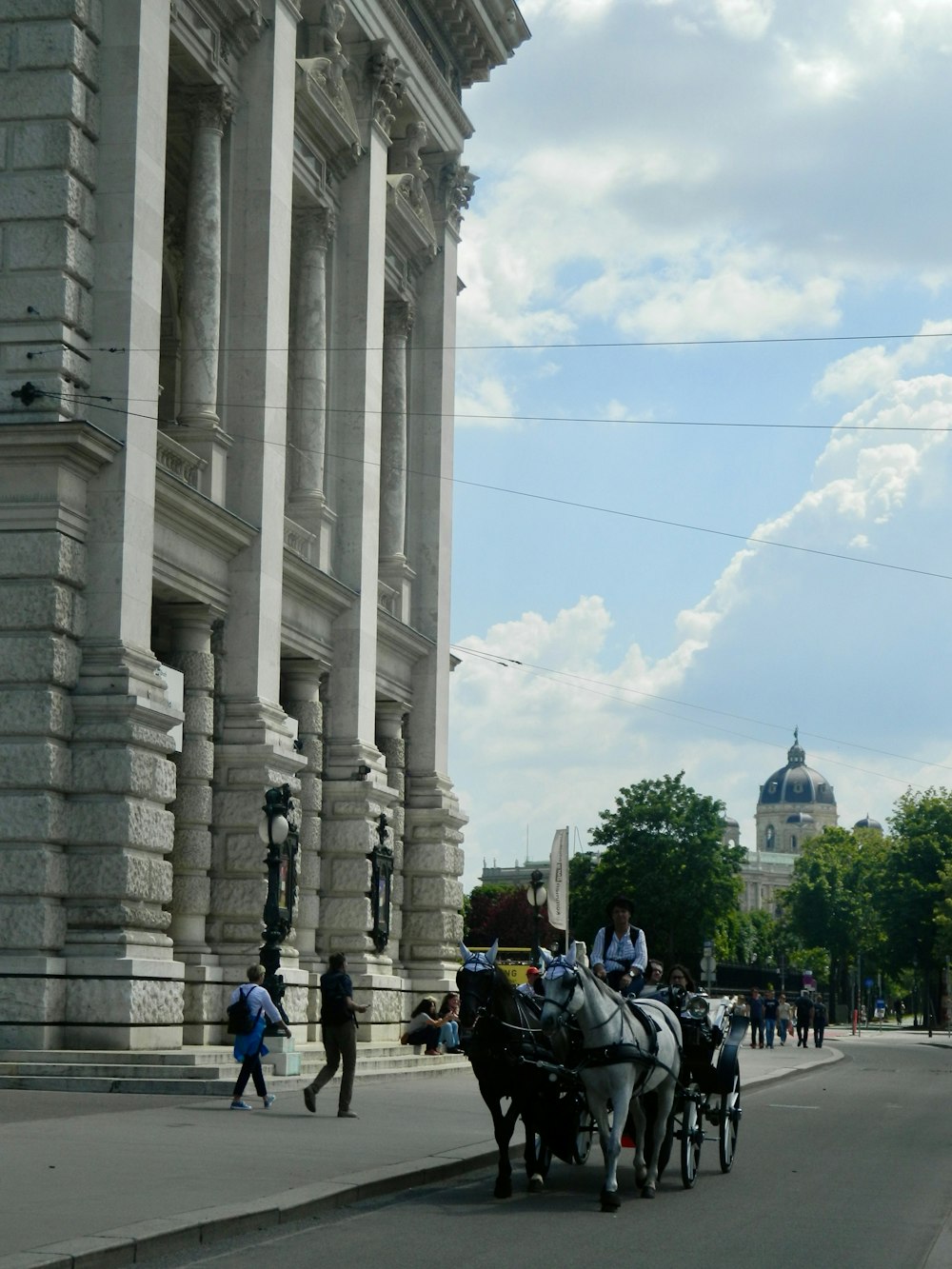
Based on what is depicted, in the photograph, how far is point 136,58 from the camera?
2614 cm

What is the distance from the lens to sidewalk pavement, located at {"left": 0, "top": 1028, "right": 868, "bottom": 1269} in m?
11.4

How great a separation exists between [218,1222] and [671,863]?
9713cm

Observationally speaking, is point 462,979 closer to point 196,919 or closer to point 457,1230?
point 457,1230

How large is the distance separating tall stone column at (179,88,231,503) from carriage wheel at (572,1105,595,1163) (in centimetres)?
1575

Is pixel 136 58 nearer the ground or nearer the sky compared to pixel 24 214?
nearer the sky

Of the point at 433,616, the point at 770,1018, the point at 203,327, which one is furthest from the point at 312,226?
the point at 770,1018

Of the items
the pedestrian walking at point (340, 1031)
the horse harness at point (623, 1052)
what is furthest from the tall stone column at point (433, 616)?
the horse harness at point (623, 1052)

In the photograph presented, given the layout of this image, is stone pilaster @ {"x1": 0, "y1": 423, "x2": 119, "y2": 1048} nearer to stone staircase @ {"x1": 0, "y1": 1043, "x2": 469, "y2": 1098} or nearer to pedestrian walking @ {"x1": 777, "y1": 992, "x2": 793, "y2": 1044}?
stone staircase @ {"x1": 0, "y1": 1043, "x2": 469, "y2": 1098}

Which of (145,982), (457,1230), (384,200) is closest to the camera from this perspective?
(457,1230)

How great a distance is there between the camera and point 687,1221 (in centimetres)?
1355

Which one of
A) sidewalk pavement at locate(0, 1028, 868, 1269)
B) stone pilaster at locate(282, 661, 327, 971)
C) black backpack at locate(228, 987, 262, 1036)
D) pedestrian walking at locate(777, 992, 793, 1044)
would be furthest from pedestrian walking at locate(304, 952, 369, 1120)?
pedestrian walking at locate(777, 992, 793, 1044)

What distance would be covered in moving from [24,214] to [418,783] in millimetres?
20413

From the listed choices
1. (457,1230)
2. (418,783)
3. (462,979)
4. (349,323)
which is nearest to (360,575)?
(349,323)

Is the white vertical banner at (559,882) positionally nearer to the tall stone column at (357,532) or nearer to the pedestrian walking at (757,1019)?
the tall stone column at (357,532)
